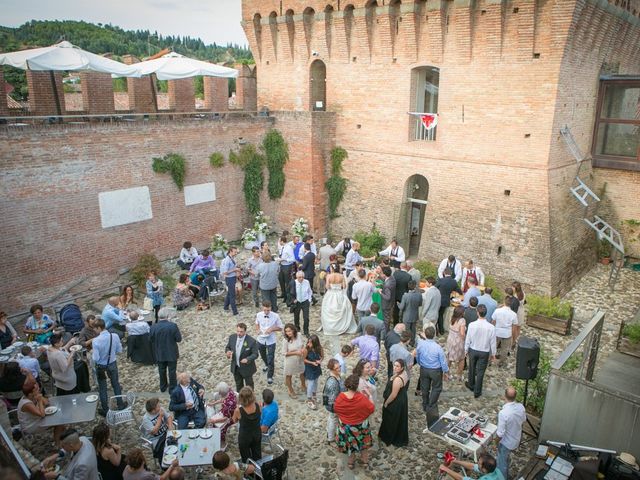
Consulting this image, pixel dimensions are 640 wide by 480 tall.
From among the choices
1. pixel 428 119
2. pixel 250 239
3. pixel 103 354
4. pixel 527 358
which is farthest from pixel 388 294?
pixel 250 239

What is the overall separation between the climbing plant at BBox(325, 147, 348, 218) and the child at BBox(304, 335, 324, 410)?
986 centimetres

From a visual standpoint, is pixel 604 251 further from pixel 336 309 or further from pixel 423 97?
pixel 336 309

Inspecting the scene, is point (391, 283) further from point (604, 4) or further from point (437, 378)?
point (604, 4)

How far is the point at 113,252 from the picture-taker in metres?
14.1

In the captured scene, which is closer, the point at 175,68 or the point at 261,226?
the point at 175,68

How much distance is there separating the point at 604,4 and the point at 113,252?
15.0 m

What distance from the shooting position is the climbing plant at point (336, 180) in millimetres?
17328

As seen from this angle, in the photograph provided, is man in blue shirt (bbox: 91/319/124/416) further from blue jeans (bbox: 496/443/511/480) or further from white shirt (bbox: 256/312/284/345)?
blue jeans (bbox: 496/443/511/480)

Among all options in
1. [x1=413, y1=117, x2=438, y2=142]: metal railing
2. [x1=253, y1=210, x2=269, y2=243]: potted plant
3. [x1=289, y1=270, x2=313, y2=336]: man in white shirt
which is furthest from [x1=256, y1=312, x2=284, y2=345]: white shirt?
[x1=413, y1=117, x2=438, y2=142]: metal railing

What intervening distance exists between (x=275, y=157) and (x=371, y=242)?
4754 mm

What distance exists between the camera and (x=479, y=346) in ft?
A: 27.8

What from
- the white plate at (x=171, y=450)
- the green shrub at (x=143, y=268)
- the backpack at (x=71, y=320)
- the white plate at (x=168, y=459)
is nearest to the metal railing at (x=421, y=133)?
the green shrub at (x=143, y=268)

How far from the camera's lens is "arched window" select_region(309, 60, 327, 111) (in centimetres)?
1755

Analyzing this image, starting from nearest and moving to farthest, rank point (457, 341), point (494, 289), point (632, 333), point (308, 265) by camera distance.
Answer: point (457, 341) < point (632, 333) < point (308, 265) < point (494, 289)
